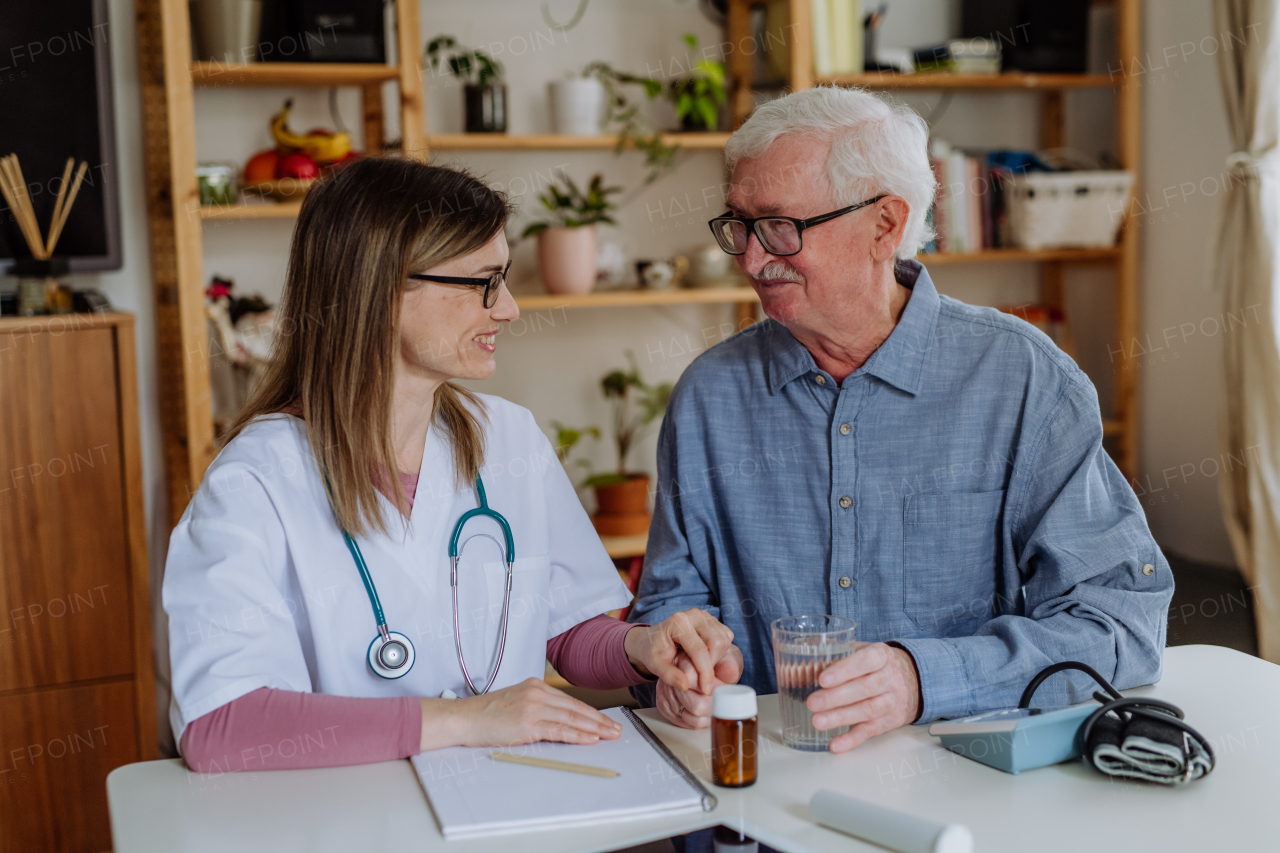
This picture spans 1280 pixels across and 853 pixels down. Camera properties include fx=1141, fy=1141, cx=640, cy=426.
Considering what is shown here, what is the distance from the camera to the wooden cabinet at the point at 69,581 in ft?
7.73

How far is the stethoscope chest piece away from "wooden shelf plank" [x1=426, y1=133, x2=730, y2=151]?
67.5 inches

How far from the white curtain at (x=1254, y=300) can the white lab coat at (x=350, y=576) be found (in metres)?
1.90

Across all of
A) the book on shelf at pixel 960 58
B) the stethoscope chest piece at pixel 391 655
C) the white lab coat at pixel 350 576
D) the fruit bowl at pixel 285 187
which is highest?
the book on shelf at pixel 960 58

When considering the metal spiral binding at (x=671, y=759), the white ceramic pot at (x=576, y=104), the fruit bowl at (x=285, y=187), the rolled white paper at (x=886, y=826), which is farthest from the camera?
the white ceramic pot at (x=576, y=104)

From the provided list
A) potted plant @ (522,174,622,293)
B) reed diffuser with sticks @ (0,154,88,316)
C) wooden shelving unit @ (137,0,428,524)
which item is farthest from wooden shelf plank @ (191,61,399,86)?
potted plant @ (522,174,622,293)

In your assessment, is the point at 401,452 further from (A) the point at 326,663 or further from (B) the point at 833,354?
(B) the point at 833,354

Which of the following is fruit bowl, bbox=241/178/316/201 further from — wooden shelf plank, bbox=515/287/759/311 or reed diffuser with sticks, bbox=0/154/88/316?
wooden shelf plank, bbox=515/287/759/311

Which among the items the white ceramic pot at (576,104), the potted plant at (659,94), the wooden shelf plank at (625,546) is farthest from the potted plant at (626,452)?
the white ceramic pot at (576,104)

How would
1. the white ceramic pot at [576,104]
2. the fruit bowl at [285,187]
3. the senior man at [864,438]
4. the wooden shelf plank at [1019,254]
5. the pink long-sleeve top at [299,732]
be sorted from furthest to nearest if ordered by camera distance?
1. the wooden shelf plank at [1019,254]
2. the white ceramic pot at [576,104]
3. the fruit bowl at [285,187]
4. the senior man at [864,438]
5. the pink long-sleeve top at [299,732]

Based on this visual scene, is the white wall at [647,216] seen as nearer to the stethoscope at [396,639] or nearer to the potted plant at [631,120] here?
the potted plant at [631,120]

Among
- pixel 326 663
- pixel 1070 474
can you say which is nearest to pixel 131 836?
pixel 326 663

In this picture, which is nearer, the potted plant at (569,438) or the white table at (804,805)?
the white table at (804,805)

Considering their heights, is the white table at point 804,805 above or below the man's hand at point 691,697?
below

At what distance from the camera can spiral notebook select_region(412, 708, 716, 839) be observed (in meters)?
1.04
